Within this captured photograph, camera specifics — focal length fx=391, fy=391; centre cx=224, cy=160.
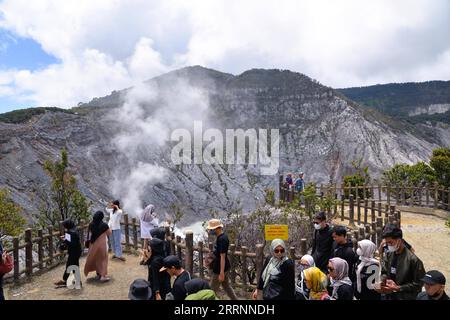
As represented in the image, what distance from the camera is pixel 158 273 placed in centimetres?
504

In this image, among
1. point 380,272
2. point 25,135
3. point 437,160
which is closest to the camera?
point 380,272

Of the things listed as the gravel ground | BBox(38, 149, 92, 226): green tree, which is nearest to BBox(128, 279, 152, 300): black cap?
the gravel ground

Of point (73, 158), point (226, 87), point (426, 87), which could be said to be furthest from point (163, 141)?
point (426, 87)

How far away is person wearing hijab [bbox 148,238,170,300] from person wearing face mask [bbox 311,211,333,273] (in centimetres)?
214

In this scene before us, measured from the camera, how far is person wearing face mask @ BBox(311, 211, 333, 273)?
5.53 m

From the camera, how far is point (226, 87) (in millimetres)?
58688

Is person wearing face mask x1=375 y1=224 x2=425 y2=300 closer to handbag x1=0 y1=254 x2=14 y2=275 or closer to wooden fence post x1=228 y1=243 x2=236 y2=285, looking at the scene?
wooden fence post x1=228 y1=243 x2=236 y2=285

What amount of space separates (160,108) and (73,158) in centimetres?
1722

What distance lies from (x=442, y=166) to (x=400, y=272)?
1644 cm

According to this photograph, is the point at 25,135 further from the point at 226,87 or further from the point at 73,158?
the point at 226,87

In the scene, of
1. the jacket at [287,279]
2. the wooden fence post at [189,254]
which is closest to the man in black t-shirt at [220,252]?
the jacket at [287,279]

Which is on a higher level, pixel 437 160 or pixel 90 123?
pixel 90 123

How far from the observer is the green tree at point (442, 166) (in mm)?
18344
